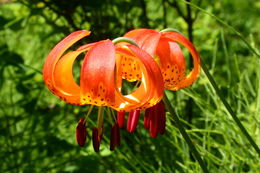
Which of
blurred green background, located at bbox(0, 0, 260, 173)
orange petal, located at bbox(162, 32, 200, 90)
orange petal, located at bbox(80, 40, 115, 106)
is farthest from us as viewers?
blurred green background, located at bbox(0, 0, 260, 173)

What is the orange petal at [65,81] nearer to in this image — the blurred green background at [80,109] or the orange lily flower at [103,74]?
the orange lily flower at [103,74]

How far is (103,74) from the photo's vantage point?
0.87 m

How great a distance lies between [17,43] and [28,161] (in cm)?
61

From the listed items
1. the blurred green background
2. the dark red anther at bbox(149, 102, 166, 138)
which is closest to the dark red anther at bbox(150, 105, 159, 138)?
the dark red anther at bbox(149, 102, 166, 138)

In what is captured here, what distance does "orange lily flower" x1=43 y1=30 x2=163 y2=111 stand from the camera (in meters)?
0.87

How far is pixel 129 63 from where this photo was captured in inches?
44.3

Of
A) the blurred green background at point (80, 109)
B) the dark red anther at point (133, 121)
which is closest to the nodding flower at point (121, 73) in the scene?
the dark red anther at point (133, 121)

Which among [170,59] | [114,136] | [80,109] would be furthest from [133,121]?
[80,109]

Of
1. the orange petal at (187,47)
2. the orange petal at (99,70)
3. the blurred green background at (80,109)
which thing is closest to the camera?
the orange petal at (99,70)

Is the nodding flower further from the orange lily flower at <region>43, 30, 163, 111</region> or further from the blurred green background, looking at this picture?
the blurred green background

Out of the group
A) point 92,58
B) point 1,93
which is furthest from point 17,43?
point 92,58

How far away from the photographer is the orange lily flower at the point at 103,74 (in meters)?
0.87

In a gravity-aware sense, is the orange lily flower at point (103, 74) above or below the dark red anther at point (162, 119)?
above

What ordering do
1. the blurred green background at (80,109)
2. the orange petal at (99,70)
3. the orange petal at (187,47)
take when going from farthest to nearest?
the blurred green background at (80,109) < the orange petal at (187,47) < the orange petal at (99,70)
